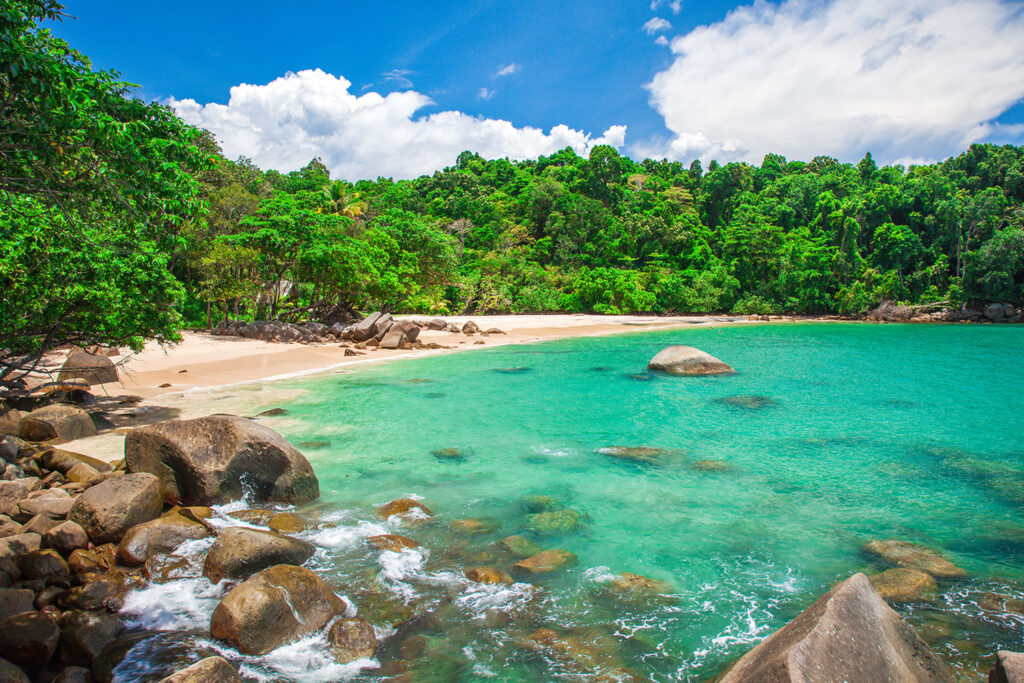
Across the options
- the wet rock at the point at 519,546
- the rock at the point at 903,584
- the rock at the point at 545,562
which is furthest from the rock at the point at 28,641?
the rock at the point at 903,584

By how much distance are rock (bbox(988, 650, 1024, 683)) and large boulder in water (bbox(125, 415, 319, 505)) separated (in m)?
8.39

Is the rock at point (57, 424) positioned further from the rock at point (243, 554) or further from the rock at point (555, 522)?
the rock at point (555, 522)

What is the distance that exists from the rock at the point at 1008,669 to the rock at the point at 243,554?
21.5ft

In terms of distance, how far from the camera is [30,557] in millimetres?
5750

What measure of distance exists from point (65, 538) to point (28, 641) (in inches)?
76.7

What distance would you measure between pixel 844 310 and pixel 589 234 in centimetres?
2810

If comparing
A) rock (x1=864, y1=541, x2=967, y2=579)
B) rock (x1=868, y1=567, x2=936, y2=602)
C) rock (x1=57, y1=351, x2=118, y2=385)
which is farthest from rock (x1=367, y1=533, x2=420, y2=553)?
rock (x1=57, y1=351, x2=118, y2=385)

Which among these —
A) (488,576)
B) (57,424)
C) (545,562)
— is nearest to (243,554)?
(488,576)

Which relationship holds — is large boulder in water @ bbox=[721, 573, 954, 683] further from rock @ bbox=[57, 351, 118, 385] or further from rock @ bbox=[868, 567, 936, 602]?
rock @ bbox=[57, 351, 118, 385]

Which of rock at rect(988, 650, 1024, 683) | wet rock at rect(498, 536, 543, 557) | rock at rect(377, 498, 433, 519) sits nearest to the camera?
rock at rect(988, 650, 1024, 683)

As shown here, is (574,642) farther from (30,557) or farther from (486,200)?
(486,200)

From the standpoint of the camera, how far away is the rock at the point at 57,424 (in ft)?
35.3

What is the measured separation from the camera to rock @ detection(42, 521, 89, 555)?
625 centimetres

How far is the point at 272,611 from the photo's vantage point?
529 centimetres
